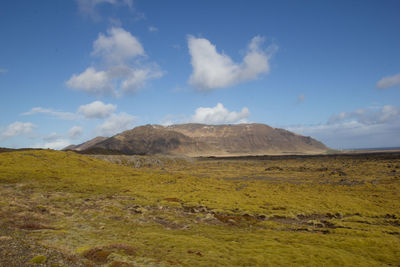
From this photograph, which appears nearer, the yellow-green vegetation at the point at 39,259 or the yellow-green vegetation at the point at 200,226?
the yellow-green vegetation at the point at 39,259

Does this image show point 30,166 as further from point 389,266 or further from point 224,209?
point 389,266

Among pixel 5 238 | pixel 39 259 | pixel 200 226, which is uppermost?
pixel 5 238

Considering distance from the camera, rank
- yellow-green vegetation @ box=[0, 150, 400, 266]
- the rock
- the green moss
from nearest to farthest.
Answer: the green moss
the rock
yellow-green vegetation @ box=[0, 150, 400, 266]

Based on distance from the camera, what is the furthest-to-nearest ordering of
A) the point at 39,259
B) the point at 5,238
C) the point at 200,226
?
the point at 200,226 < the point at 5,238 < the point at 39,259

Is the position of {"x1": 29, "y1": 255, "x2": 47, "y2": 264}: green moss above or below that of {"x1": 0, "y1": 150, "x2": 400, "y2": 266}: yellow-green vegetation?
above

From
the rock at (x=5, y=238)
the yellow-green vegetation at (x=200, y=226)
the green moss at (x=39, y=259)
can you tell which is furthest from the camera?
the yellow-green vegetation at (x=200, y=226)

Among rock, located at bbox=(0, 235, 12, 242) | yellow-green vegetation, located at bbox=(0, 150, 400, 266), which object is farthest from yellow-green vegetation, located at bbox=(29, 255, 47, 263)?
rock, located at bbox=(0, 235, 12, 242)

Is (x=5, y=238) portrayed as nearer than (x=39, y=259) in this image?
No

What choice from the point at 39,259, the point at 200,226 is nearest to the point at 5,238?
the point at 39,259

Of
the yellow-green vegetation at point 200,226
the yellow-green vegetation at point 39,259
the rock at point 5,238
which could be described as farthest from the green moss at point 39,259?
the rock at point 5,238

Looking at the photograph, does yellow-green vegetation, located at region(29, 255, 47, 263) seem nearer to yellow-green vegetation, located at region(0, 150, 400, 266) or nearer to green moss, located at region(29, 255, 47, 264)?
green moss, located at region(29, 255, 47, 264)

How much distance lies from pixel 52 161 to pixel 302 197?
64196 mm

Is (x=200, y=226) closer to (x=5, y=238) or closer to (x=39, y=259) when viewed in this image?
(x=39, y=259)

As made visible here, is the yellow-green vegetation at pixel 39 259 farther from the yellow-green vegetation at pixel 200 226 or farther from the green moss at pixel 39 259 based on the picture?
the yellow-green vegetation at pixel 200 226
